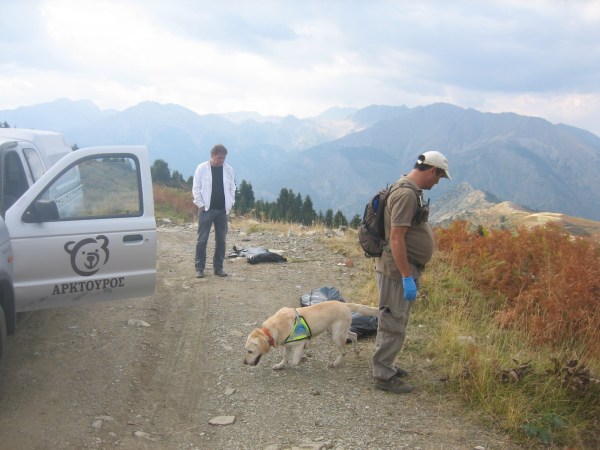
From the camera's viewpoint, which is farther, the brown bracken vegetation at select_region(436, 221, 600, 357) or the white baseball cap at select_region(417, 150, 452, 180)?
the brown bracken vegetation at select_region(436, 221, 600, 357)

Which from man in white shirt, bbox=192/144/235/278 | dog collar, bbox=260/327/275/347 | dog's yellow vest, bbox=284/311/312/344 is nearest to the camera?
dog collar, bbox=260/327/275/347

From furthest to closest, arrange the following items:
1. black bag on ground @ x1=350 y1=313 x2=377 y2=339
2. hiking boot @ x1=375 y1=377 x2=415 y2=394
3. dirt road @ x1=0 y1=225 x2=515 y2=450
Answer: black bag on ground @ x1=350 y1=313 x2=377 y2=339 → hiking boot @ x1=375 y1=377 x2=415 y2=394 → dirt road @ x1=0 y1=225 x2=515 y2=450

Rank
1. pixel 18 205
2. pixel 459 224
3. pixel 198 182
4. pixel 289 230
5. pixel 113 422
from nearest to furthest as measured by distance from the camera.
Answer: pixel 113 422 → pixel 18 205 → pixel 198 182 → pixel 459 224 → pixel 289 230

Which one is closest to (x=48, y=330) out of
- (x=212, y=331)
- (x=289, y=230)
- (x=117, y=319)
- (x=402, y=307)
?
(x=117, y=319)

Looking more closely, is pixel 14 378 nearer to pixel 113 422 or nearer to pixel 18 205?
pixel 113 422

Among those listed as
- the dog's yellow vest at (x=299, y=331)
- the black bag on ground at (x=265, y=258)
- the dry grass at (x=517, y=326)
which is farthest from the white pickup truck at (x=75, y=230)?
the black bag on ground at (x=265, y=258)

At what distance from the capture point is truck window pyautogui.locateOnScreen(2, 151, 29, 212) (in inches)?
181

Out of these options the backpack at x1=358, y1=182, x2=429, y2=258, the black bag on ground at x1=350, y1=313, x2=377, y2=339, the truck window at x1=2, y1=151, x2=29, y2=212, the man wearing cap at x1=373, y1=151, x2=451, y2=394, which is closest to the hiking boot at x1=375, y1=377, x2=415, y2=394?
the man wearing cap at x1=373, y1=151, x2=451, y2=394

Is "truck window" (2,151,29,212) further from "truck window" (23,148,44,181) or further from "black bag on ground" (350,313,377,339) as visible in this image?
"black bag on ground" (350,313,377,339)

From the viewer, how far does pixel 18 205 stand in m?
4.11

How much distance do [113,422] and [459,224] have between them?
748 centimetres

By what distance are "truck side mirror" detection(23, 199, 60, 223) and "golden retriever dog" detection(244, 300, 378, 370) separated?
83.2 inches

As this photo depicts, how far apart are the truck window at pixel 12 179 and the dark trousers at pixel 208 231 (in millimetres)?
3303

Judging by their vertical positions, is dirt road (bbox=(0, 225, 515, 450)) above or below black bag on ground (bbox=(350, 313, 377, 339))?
below
